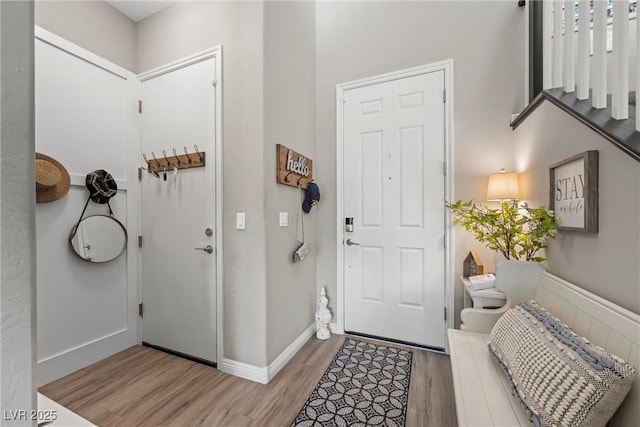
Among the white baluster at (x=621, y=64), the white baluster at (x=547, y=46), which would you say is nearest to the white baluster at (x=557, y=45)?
the white baluster at (x=547, y=46)

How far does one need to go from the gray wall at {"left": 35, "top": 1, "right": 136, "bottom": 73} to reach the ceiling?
0.18 feet

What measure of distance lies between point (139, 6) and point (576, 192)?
335 cm

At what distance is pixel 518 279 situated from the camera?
1669 mm

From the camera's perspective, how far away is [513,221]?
1.70 meters

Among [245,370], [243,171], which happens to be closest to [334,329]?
[245,370]

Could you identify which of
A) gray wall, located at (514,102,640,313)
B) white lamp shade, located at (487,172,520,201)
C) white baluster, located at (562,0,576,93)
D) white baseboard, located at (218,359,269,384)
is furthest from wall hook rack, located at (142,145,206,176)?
white baluster, located at (562,0,576,93)

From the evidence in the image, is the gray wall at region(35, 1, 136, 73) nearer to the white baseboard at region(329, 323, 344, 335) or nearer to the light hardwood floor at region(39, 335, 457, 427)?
the light hardwood floor at region(39, 335, 457, 427)

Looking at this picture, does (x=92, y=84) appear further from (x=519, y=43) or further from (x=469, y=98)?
(x=519, y=43)

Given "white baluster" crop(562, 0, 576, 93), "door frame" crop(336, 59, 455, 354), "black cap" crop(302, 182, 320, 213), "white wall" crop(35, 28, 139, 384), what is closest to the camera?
"white baluster" crop(562, 0, 576, 93)

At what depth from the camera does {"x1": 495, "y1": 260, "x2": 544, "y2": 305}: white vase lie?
1.64 m

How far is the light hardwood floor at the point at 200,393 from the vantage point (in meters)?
1.52

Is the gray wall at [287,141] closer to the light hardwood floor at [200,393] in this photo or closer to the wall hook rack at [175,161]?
the light hardwood floor at [200,393]

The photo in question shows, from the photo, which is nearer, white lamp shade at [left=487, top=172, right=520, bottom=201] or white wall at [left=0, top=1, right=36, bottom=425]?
white wall at [left=0, top=1, right=36, bottom=425]

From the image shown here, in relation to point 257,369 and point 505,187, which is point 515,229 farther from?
point 257,369
